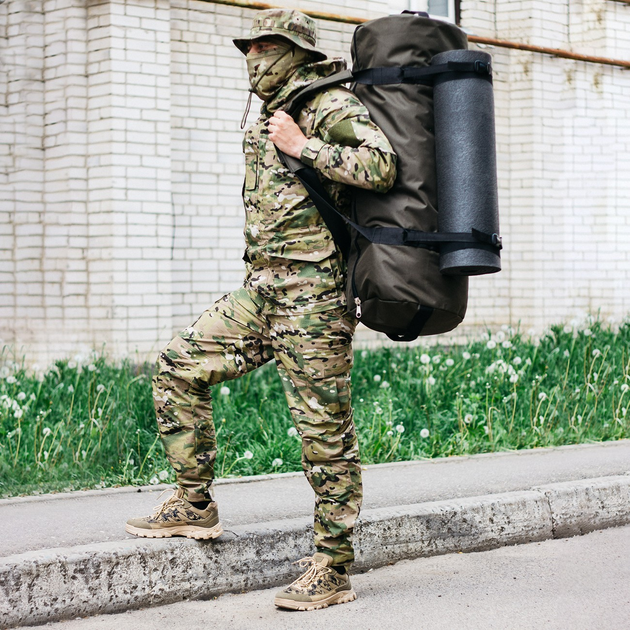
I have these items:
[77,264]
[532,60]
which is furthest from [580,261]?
[77,264]

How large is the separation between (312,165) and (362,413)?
3.22 metres

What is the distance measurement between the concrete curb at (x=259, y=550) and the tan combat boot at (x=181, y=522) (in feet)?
0.15

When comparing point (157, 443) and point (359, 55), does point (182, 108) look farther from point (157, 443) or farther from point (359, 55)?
point (359, 55)

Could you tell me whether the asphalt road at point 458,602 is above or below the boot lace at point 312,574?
below

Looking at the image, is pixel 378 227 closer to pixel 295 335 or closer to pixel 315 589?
pixel 295 335

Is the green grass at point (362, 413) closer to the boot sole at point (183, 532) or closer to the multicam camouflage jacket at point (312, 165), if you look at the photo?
the boot sole at point (183, 532)

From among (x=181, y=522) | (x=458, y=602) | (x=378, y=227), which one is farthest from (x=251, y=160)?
(x=458, y=602)

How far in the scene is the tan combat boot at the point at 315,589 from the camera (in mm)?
3312

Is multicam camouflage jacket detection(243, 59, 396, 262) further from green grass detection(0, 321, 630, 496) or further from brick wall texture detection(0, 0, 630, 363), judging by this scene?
brick wall texture detection(0, 0, 630, 363)

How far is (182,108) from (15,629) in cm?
580

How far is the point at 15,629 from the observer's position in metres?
3.18

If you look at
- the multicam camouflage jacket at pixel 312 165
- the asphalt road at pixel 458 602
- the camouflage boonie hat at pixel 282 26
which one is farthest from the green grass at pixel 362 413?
the camouflage boonie hat at pixel 282 26

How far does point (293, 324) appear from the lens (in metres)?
3.29

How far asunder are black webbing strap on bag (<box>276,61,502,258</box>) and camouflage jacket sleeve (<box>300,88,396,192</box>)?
5 centimetres
